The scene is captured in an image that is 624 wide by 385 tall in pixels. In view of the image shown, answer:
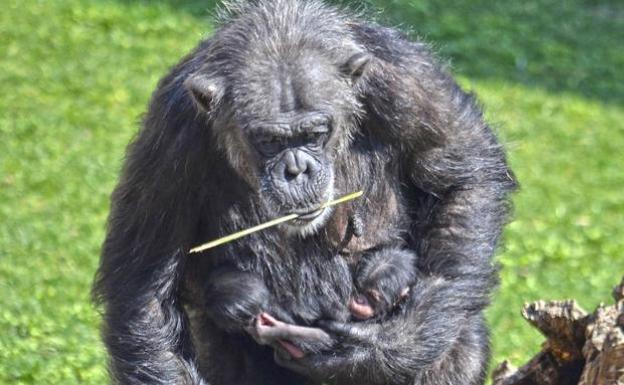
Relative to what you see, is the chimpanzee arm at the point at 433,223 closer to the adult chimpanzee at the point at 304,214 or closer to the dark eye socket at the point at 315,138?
the adult chimpanzee at the point at 304,214

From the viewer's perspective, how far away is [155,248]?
5.85 meters

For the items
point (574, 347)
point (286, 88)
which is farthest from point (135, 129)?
point (574, 347)

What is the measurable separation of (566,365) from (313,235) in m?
1.35

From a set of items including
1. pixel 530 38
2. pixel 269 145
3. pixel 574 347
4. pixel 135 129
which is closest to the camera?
pixel 269 145

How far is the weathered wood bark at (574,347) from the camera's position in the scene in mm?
5641

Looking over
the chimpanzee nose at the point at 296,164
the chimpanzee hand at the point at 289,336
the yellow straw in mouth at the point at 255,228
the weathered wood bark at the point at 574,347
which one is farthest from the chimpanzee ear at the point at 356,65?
the weathered wood bark at the point at 574,347

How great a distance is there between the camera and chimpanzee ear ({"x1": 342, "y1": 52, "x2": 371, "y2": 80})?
18.9 ft

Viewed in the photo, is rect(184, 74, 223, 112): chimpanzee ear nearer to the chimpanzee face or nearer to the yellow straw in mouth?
the chimpanzee face

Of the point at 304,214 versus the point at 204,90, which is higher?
the point at 204,90

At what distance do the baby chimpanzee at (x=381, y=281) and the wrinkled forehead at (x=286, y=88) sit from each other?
86 cm

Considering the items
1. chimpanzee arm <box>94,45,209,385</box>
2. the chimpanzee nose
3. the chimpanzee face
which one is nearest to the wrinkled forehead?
the chimpanzee face

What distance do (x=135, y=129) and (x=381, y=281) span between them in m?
4.87

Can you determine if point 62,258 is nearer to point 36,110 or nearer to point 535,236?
point 36,110

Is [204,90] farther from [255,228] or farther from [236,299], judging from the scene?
[236,299]
